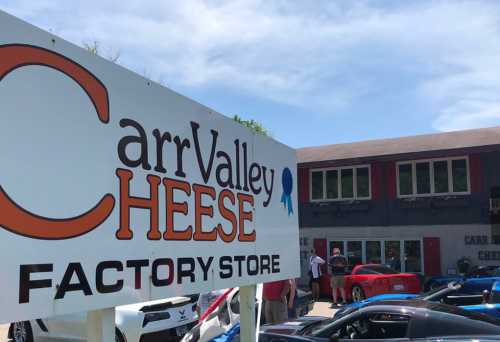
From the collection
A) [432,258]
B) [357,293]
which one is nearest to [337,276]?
[357,293]

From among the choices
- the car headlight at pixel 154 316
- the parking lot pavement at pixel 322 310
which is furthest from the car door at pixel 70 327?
the parking lot pavement at pixel 322 310

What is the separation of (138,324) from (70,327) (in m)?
1.21

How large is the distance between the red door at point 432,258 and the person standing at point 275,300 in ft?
43.5

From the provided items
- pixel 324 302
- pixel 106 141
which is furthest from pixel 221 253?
pixel 324 302

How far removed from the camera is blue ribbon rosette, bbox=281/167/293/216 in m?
3.87

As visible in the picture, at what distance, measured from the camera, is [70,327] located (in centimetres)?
858

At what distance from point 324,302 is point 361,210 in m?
6.89

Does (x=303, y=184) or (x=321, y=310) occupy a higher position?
(x=303, y=184)

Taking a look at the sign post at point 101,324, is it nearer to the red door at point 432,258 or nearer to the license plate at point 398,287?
the license plate at point 398,287

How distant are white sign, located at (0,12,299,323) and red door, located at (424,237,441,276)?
1885 centimetres

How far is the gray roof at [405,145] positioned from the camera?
20.9 meters

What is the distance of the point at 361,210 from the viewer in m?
22.7

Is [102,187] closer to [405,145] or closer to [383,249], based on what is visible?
[383,249]

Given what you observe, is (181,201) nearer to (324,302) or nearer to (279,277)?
(279,277)
